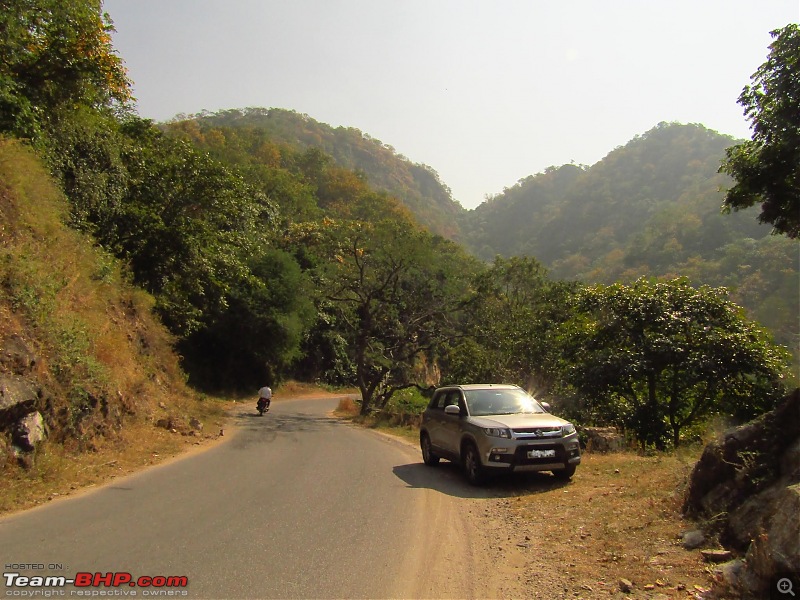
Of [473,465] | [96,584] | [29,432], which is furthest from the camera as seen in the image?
[473,465]

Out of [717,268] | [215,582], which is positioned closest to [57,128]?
[215,582]

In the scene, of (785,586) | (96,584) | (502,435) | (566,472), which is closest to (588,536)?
(785,586)

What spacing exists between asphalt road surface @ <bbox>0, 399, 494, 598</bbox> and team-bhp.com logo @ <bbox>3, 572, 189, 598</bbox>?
0.07 feet

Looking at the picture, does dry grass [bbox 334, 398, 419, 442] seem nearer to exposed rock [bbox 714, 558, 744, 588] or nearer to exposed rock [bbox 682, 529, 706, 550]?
exposed rock [bbox 682, 529, 706, 550]

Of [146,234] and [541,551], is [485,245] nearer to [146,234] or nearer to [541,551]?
[146,234]

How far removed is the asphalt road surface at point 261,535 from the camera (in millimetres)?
5156

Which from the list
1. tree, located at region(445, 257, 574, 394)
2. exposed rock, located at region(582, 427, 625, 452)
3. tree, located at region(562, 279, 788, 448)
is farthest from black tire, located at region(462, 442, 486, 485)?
tree, located at region(445, 257, 574, 394)

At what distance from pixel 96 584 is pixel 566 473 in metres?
7.42

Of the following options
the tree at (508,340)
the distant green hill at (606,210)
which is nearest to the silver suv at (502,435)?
the distant green hill at (606,210)

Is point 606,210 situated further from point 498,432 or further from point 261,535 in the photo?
point 261,535

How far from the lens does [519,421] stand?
10078mm

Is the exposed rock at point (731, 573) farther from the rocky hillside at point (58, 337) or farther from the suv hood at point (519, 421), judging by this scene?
the rocky hillside at point (58, 337)

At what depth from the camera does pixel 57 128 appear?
58.0 feet

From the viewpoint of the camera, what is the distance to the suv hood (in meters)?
9.86
